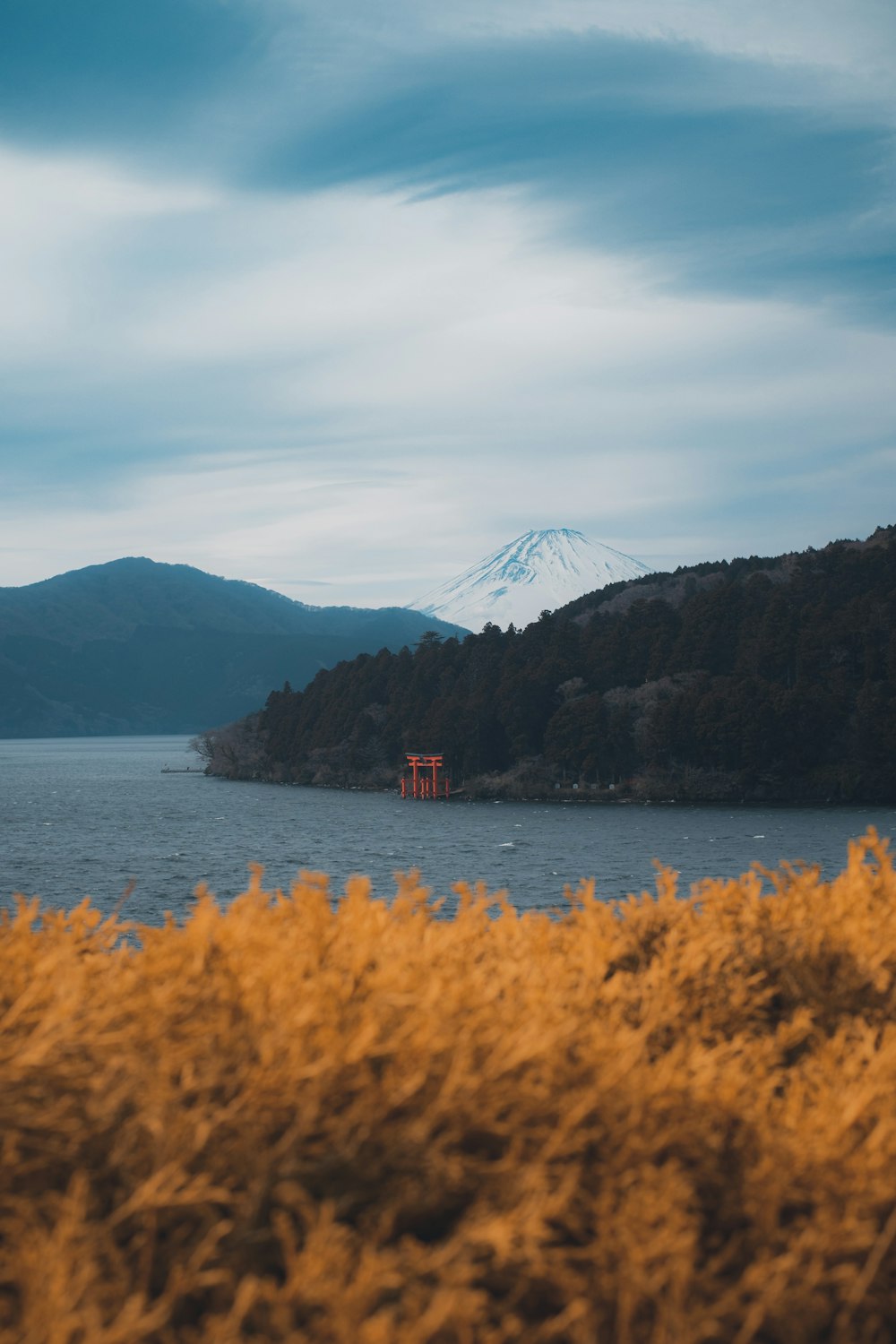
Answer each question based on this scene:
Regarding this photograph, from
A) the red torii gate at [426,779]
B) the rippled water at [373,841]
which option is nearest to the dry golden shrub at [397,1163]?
the rippled water at [373,841]

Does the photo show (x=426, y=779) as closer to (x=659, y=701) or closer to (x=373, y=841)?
(x=659, y=701)

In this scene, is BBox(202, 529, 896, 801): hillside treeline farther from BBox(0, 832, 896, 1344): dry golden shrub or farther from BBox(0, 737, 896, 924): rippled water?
BBox(0, 832, 896, 1344): dry golden shrub

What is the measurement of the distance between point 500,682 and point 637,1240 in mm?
96593

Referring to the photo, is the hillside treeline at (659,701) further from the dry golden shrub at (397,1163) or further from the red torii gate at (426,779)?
the dry golden shrub at (397,1163)

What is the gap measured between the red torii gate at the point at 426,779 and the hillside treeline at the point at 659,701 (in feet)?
4.16

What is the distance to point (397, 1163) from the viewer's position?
3.34 m

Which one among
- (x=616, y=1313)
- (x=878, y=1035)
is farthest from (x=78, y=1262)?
(x=878, y=1035)

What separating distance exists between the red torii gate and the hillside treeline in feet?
4.16

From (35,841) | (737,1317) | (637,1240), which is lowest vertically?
(35,841)

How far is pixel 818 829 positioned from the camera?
66.9 metres

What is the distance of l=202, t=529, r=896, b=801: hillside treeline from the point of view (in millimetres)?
85750

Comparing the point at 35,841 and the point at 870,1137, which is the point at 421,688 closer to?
the point at 35,841

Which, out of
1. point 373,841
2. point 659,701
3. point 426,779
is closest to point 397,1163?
point 373,841

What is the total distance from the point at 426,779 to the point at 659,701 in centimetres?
2166
